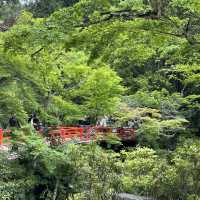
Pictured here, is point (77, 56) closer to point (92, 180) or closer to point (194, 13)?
point (92, 180)

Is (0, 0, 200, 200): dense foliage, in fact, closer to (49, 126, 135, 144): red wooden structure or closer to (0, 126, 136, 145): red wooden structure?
(0, 126, 136, 145): red wooden structure

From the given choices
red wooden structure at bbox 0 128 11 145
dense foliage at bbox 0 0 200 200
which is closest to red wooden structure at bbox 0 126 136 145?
red wooden structure at bbox 0 128 11 145

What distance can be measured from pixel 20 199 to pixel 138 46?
23.7 ft

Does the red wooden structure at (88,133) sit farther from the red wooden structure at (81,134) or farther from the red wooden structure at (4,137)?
the red wooden structure at (4,137)

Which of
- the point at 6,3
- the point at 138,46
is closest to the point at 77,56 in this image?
the point at 138,46

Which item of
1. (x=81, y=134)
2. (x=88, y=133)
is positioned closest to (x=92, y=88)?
(x=88, y=133)

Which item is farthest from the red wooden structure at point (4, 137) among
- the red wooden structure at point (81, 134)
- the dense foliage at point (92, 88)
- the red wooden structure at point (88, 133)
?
the red wooden structure at point (88, 133)

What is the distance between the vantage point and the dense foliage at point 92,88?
24.7ft

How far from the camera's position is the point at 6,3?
44.5 m

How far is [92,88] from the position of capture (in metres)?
22.6

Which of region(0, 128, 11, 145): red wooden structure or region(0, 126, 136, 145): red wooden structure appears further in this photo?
region(0, 126, 136, 145): red wooden structure

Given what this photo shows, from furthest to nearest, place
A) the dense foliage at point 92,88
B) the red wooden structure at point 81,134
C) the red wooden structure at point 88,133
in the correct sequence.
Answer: the red wooden structure at point 88,133 < the red wooden structure at point 81,134 < the dense foliage at point 92,88

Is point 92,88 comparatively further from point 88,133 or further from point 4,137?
point 4,137

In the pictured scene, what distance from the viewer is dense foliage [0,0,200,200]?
7.54 m
